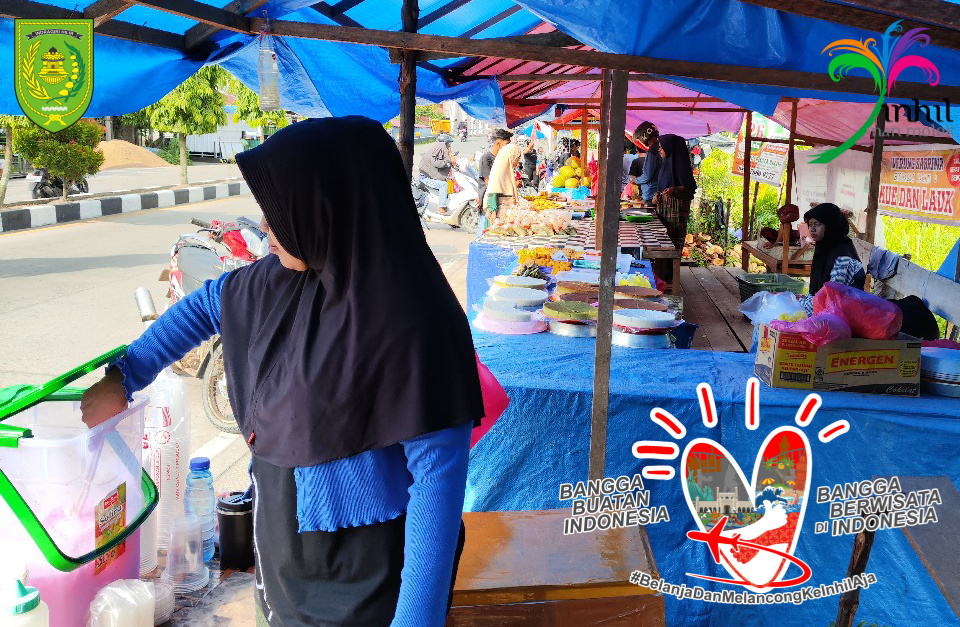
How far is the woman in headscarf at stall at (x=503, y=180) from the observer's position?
9578 millimetres

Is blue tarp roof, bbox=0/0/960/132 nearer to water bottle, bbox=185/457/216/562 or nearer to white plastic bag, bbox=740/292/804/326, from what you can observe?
white plastic bag, bbox=740/292/804/326

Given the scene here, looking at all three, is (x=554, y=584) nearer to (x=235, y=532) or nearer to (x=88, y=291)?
(x=235, y=532)

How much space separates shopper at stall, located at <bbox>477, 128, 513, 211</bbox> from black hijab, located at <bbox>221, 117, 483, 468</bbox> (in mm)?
8955

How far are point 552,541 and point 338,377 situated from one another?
1.15 metres

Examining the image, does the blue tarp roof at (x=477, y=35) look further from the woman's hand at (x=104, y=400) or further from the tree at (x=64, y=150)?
the tree at (x=64, y=150)

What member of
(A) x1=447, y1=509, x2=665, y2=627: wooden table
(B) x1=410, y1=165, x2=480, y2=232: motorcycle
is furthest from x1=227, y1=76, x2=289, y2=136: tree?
(A) x1=447, y1=509, x2=665, y2=627: wooden table

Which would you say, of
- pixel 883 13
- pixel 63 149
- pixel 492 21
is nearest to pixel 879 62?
pixel 883 13

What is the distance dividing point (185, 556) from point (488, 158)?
1174cm

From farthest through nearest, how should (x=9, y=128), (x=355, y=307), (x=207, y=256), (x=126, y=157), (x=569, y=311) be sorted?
1. (x=126, y=157)
2. (x=9, y=128)
3. (x=207, y=256)
4. (x=569, y=311)
5. (x=355, y=307)

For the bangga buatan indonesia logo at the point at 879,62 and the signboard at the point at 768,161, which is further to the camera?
the signboard at the point at 768,161

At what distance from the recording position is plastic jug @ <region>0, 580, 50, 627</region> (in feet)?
4.52

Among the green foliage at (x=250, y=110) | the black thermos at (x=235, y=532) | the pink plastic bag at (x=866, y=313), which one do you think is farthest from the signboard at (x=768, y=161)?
the green foliage at (x=250, y=110)

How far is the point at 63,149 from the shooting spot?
12.1 m

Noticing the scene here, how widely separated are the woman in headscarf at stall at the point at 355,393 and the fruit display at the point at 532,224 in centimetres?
560
